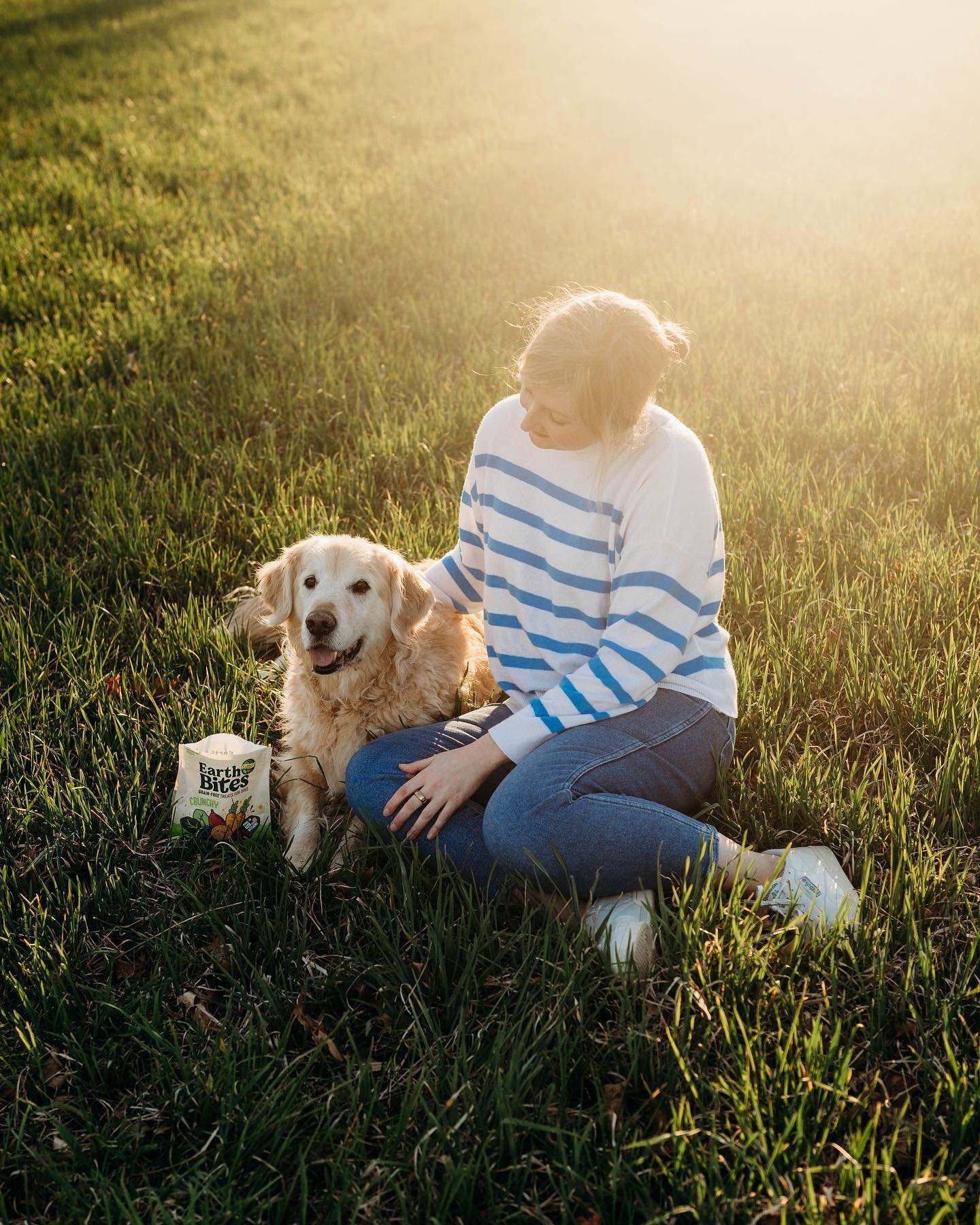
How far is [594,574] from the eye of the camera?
2.60m

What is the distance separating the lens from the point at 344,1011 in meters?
2.19

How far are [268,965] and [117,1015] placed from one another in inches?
13.2

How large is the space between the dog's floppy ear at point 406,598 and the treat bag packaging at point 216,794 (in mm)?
593

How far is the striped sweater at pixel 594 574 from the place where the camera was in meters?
2.41

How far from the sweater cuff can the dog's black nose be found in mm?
624

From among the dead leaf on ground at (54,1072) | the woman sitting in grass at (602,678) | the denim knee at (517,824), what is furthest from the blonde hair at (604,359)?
the dead leaf on ground at (54,1072)

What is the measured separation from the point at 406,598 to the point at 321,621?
294 millimetres

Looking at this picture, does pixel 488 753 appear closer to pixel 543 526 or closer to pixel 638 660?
pixel 638 660

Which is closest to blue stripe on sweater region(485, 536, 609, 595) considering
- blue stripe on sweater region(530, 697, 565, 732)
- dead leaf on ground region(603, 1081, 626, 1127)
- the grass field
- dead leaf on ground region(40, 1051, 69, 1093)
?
blue stripe on sweater region(530, 697, 565, 732)

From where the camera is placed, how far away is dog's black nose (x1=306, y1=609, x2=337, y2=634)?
2.80m

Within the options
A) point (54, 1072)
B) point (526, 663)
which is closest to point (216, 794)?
point (54, 1072)

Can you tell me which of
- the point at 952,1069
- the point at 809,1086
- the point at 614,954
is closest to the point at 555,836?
the point at 614,954

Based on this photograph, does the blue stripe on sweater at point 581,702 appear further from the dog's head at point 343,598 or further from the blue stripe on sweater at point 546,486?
the dog's head at point 343,598

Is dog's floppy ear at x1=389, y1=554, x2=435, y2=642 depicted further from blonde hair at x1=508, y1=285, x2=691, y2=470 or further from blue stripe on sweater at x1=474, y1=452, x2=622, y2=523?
blonde hair at x1=508, y1=285, x2=691, y2=470
